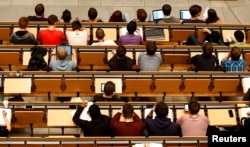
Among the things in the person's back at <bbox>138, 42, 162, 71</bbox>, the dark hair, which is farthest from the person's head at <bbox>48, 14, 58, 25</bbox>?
the dark hair

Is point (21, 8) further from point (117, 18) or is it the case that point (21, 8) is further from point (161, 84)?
point (161, 84)

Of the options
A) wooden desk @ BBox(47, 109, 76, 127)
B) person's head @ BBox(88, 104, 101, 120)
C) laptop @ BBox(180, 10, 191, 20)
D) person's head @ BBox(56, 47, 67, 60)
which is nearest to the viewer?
person's head @ BBox(88, 104, 101, 120)

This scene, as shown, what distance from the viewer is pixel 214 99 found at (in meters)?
10.0

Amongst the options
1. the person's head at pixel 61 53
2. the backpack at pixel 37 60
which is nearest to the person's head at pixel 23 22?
the backpack at pixel 37 60

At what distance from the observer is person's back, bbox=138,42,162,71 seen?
380 inches

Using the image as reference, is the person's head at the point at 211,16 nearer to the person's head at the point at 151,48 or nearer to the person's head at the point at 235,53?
the person's head at the point at 235,53

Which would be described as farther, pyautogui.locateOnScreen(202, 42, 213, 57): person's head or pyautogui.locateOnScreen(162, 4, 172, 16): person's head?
pyautogui.locateOnScreen(162, 4, 172, 16): person's head

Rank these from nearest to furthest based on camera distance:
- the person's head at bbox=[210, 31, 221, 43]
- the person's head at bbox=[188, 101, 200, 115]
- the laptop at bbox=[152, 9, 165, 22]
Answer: the person's head at bbox=[188, 101, 200, 115], the person's head at bbox=[210, 31, 221, 43], the laptop at bbox=[152, 9, 165, 22]

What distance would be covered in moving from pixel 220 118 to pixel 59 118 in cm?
258

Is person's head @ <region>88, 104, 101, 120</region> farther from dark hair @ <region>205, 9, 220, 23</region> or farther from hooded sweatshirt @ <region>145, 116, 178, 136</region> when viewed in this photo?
dark hair @ <region>205, 9, 220, 23</region>

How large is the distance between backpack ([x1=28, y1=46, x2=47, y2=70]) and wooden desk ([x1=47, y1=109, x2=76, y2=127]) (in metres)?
1.16

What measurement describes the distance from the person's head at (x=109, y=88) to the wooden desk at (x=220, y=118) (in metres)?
1.62

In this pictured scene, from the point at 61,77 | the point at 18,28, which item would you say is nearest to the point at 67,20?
the point at 18,28

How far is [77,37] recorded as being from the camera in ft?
34.1
